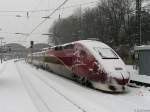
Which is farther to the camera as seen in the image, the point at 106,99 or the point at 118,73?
the point at 118,73

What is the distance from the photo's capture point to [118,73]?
15.9 meters

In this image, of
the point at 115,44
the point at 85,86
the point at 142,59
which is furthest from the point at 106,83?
the point at 115,44

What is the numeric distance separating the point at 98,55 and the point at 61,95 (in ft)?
11.3

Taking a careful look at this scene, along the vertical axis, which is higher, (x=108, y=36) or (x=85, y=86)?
(x=108, y=36)

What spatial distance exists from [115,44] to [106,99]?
50024 mm

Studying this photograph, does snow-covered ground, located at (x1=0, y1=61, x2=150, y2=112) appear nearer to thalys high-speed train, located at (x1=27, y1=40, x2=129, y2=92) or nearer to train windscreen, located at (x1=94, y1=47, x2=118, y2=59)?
thalys high-speed train, located at (x1=27, y1=40, x2=129, y2=92)

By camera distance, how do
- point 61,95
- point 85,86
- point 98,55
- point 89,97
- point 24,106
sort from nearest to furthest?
1. point 24,106
2. point 89,97
3. point 61,95
4. point 98,55
5. point 85,86

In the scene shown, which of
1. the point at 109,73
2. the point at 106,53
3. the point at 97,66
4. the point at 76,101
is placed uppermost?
the point at 106,53

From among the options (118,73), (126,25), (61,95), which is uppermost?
(126,25)

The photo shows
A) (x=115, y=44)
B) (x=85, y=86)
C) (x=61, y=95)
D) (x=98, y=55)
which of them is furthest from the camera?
(x=115, y=44)

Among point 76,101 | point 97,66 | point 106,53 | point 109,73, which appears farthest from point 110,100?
point 106,53

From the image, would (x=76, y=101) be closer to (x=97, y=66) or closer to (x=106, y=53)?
(x=97, y=66)

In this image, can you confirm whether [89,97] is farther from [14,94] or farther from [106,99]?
[14,94]

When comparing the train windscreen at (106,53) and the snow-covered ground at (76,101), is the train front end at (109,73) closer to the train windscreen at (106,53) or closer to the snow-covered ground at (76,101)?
the train windscreen at (106,53)
